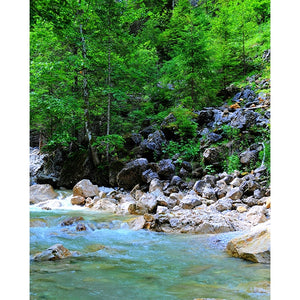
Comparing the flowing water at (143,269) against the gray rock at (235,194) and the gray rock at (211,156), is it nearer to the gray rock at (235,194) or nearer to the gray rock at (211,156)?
the gray rock at (235,194)

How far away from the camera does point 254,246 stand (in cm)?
333

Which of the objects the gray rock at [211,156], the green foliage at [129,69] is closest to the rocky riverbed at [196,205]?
the gray rock at [211,156]

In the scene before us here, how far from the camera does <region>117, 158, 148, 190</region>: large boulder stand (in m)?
9.59

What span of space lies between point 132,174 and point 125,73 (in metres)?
4.25

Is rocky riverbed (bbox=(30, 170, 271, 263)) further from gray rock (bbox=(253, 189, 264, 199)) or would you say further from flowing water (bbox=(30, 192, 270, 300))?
flowing water (bbox=(30, 192, 270, 300))

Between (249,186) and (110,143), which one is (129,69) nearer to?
(110,143)

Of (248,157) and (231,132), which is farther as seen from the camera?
(231,132)

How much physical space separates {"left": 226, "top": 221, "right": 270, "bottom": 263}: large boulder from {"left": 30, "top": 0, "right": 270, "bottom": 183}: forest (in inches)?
264

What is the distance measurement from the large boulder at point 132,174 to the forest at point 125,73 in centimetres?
123

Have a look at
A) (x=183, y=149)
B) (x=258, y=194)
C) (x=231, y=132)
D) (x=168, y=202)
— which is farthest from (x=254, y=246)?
(x=183, y=149)

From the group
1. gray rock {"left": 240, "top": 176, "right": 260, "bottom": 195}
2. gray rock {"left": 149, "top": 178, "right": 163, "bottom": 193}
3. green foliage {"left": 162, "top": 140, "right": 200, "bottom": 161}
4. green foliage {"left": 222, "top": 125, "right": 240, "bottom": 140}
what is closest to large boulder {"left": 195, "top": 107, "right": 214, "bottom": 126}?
green foliage {"left": 162, "top": 140, "right": 200, "bottom": 161}
